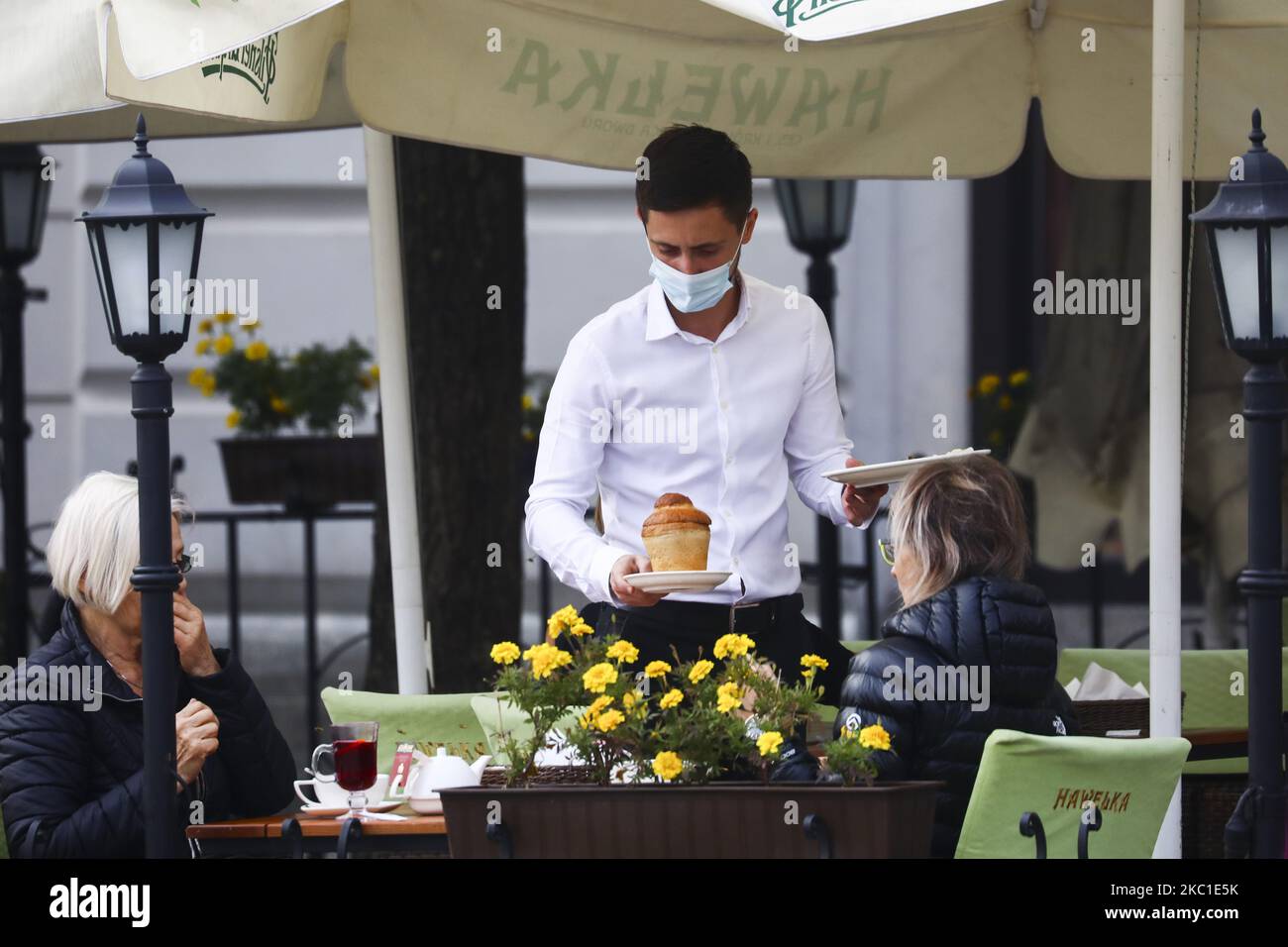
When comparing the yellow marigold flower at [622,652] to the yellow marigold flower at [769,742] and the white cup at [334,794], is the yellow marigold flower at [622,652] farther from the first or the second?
the white cup at [334,794]

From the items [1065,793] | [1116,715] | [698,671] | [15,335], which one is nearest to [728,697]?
[698,671]

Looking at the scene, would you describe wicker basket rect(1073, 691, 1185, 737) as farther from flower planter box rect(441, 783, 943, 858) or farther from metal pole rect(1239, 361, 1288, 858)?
flower planter box rect(441, 783, 943, 858)

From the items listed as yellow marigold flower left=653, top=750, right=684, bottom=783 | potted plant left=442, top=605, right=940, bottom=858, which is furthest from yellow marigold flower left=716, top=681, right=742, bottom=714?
yellow marigold flower left=653, top=750, right=684, bottom=783

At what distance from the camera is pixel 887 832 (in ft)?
10.2

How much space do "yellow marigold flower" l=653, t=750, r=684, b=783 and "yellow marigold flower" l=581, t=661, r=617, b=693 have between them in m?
0.18

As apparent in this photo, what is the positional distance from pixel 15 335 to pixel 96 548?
169 inches

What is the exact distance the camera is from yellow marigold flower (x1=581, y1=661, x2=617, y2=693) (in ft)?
10.8

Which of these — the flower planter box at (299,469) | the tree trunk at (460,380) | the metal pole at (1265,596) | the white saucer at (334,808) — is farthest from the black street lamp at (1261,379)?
the flower planter box at (299,469)

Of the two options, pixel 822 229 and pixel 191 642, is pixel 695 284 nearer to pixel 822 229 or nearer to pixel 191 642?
pixel 191 642

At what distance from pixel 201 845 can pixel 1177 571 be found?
6.91 feet

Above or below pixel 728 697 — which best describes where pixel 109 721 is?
below

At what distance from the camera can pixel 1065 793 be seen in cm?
346

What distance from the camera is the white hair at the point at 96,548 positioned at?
12.8ft
